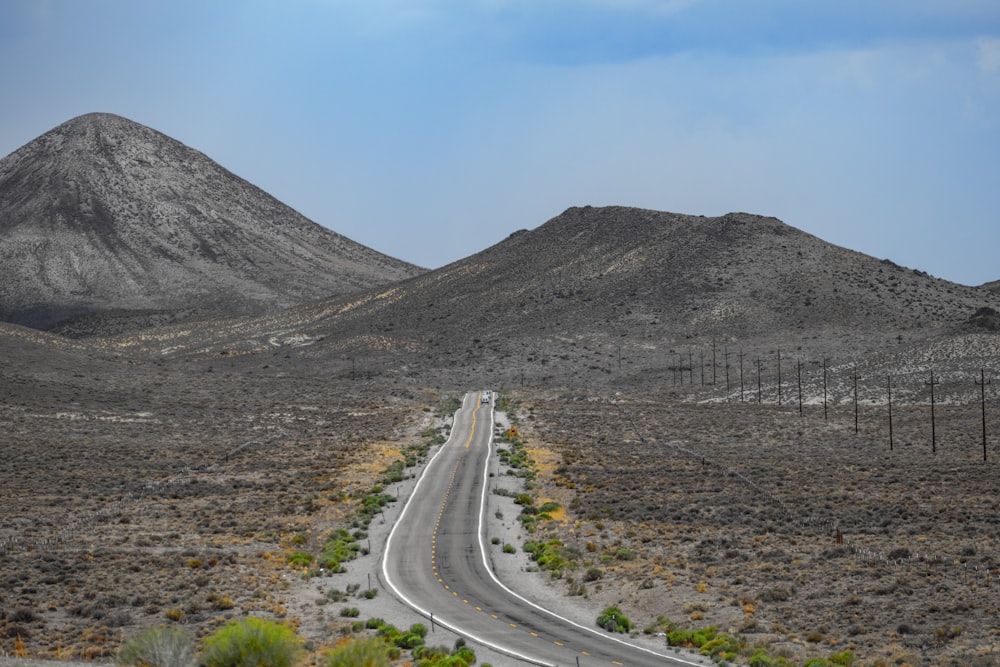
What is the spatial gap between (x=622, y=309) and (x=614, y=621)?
11130 cm

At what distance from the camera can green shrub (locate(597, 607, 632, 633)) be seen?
94.3 ft

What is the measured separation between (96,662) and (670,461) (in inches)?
1545

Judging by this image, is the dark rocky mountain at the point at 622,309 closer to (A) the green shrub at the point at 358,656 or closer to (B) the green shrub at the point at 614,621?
(B) the green shrub at the point at 614,621

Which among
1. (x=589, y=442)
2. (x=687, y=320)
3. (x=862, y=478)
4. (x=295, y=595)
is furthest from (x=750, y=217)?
(x=295, y=595)

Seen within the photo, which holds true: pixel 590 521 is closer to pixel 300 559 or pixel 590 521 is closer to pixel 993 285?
pixel 300 559

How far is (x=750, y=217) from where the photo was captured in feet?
544

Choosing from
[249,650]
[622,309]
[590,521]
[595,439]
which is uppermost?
[622,309]

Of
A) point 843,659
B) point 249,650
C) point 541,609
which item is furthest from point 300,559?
point 843,659

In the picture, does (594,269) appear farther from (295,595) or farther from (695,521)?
(295,595)

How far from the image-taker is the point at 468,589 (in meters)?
33.2

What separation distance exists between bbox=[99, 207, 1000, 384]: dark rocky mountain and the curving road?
68.3 metres

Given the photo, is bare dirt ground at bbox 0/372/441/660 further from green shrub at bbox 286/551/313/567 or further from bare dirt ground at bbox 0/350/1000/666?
green shrub at bbox 286/551/313/567

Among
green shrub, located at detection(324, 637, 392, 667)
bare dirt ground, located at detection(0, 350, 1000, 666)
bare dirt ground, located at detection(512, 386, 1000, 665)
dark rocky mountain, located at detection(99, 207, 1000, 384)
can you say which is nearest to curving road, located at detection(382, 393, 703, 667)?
bare dirt ground, located at detection(0, 350, 1000, 666)

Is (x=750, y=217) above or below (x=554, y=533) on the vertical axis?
above
